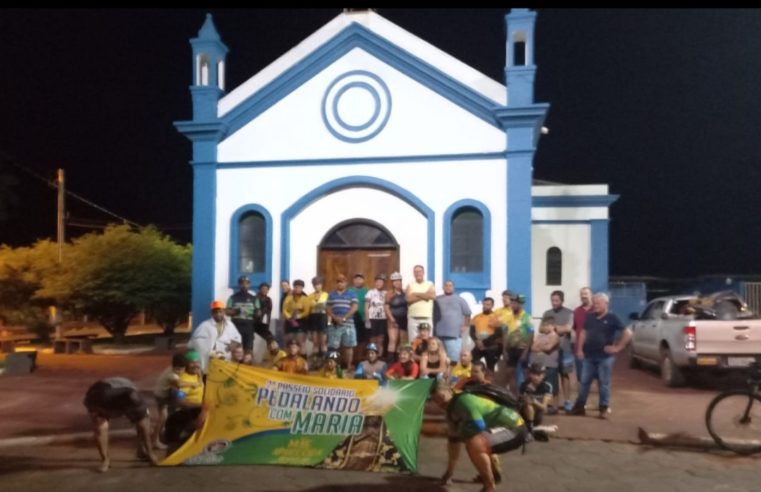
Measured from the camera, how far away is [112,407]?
6.96 meters

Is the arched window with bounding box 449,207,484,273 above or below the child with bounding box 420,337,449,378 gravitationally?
above

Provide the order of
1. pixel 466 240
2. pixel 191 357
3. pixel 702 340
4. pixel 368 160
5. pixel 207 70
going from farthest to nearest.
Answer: pixel 207 70
pixel 368 160
pixel 466 240
pixel 702 340
pixel 191 357

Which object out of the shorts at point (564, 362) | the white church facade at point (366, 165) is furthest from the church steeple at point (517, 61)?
the shorts at point (564, 362)

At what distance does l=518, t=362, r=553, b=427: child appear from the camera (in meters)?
8.02

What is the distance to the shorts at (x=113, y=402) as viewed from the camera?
695cm

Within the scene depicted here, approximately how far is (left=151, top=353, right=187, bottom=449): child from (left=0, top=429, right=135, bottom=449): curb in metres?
1.42

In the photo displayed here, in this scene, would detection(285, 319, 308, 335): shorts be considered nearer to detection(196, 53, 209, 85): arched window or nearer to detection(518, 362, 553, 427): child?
detection(518, 362, 553, 427): child

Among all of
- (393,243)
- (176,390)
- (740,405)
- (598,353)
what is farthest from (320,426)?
(393,243)

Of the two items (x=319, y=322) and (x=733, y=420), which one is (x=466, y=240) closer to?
(x=319, y=322)

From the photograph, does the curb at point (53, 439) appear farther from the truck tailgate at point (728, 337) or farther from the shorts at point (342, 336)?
the truck tailgate at point (728, 337)

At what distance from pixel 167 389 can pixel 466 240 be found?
23.2 feet

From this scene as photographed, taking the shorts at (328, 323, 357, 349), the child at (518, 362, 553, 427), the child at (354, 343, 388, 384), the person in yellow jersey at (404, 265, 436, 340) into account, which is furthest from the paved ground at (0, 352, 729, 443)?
the shorts at (328, 323, 357, 349)

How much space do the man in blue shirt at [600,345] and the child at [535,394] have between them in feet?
3.10

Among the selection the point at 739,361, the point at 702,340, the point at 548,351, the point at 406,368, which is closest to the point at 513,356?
the point at 548,351
